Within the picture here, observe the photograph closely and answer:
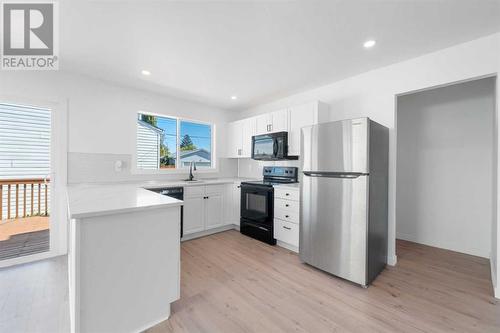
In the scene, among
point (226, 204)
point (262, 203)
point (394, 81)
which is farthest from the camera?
Result: point (226, 204)

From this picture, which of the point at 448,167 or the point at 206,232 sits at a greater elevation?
the point at 448,167

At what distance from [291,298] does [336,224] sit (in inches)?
34.4

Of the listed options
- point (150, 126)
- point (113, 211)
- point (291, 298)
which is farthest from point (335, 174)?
point (150, 126)

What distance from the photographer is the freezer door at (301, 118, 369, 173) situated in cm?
210

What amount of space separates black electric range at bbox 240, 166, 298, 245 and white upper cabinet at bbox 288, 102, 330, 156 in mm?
456

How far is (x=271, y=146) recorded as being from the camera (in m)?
3.42

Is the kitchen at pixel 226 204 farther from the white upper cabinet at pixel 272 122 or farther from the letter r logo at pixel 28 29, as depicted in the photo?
the letter r logo at pixel 28 29

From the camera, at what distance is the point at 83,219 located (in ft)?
4.21

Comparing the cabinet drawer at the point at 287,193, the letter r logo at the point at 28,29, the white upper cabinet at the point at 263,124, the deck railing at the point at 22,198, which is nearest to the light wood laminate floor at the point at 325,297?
the cabinet drawer at the point at 287,193

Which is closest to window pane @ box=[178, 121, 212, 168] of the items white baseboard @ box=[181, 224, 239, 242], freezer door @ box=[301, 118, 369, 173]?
white baseboard @ box=[181, 224, 239, 242]

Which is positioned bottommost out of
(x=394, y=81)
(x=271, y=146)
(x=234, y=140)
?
(x=271, y=146)

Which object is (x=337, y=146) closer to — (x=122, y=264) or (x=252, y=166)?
(x=122, y=264)

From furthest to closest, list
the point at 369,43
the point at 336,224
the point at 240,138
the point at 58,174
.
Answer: the point at 240,138
the point at 58,174
the point at 336,224
the point at 369,43

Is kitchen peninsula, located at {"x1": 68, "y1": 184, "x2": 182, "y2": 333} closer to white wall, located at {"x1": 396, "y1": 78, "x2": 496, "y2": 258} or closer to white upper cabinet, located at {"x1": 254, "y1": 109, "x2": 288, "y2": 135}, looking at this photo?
white upper cabinet, located at {"x1": 254, "y1": 109, "x2": 288, "y2": 135}
